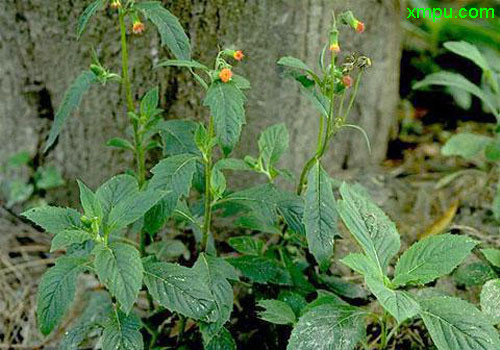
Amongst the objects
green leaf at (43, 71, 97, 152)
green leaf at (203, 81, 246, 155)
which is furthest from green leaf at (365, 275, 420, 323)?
green leaf at (43, 71, 97, 152)

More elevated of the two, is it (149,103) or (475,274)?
(149,103)

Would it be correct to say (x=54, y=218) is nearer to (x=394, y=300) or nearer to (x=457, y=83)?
(x=394, y=300)

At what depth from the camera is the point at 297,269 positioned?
192cm

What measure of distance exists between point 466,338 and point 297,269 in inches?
22.0

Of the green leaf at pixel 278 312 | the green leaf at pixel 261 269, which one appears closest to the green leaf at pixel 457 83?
the green leaf at pixel 261 269

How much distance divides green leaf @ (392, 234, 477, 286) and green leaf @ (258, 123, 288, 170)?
46cm

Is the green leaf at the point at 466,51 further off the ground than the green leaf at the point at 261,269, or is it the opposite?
the green leaf at the point at 466,51

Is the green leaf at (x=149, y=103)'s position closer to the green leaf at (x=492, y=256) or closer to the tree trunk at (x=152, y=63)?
the tree trunk at (x=152, y=63)

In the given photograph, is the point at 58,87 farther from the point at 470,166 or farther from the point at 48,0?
the point at 470,166

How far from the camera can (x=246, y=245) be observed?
1951 mm

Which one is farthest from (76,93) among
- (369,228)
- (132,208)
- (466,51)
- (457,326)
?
(466,51)

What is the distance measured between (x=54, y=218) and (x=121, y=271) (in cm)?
25

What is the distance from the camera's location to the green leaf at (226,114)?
152 centimetres

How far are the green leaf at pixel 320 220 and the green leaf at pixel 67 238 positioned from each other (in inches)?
20.8
